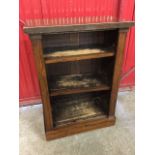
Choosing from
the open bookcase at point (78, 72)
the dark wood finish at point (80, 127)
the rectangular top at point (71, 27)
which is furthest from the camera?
the dark wood finish at point (80, 127)

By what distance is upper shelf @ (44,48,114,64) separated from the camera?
3.76 feet

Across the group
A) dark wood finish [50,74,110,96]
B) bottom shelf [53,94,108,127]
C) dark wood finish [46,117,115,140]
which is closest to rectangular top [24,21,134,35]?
dark wood finish [50,74,110,96]

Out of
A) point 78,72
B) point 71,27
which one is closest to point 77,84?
point 78,72

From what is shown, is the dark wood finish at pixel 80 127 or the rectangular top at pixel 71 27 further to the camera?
the dark wood finish at pixel 80 127

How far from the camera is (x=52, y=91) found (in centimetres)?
132

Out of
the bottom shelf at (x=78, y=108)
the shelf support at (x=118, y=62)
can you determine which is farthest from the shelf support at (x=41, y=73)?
the shelf support at (x=118, y=62)

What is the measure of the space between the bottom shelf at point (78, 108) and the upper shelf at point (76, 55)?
568 mm

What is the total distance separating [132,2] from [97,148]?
4.95ft

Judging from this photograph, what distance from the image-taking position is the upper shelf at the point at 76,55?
3.76 feet

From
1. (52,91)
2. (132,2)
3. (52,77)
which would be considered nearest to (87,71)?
(52,77)

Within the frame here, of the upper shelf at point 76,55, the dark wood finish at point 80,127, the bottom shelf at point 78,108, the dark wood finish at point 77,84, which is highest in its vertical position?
the upper shelf at point 76,55

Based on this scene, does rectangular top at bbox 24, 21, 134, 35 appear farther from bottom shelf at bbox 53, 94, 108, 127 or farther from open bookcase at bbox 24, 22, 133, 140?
bottom shelf at bbox 53, 94, 108, 127

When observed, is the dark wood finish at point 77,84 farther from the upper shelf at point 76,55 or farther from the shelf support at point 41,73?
the upper shelf at point 76,55

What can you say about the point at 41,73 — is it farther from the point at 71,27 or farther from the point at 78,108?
the point at 78,108
